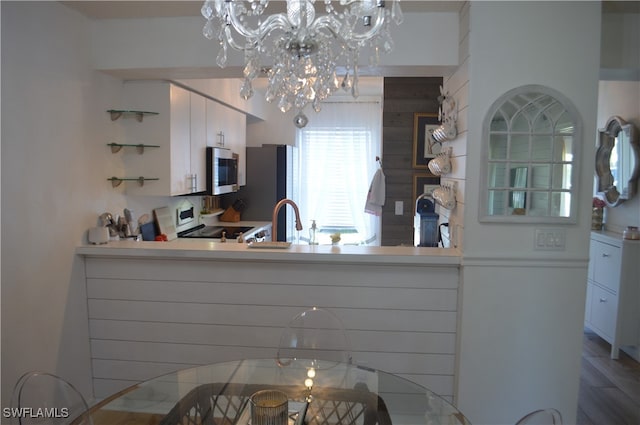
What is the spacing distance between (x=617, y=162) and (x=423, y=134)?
1737 mm

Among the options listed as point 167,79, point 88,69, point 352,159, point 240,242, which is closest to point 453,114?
point 240,242

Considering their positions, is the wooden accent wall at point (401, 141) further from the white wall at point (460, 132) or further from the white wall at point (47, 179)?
the white wall at point (47, 179)

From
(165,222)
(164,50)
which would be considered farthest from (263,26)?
(165,222)

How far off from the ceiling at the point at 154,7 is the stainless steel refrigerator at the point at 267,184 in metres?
2.75

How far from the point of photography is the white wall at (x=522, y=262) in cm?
218

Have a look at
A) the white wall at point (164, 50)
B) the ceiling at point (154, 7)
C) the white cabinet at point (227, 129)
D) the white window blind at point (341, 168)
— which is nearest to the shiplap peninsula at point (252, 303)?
the white wall at point (164, 50)

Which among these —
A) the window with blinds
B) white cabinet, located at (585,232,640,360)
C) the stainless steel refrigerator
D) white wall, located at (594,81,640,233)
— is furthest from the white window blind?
white cabinet, located at (585,232,640,360)

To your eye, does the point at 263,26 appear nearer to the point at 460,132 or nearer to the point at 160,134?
the point at 460,132

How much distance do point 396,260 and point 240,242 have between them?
3.43 feet

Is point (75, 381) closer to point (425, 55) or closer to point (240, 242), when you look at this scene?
point (240, 242)

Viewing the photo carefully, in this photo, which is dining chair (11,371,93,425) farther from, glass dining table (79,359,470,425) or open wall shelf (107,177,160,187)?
open wall shelf (107,177,160,187)

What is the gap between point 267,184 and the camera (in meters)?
5.20

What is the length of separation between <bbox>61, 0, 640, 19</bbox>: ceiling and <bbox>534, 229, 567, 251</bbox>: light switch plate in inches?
50.1

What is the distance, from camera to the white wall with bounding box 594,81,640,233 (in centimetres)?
359
